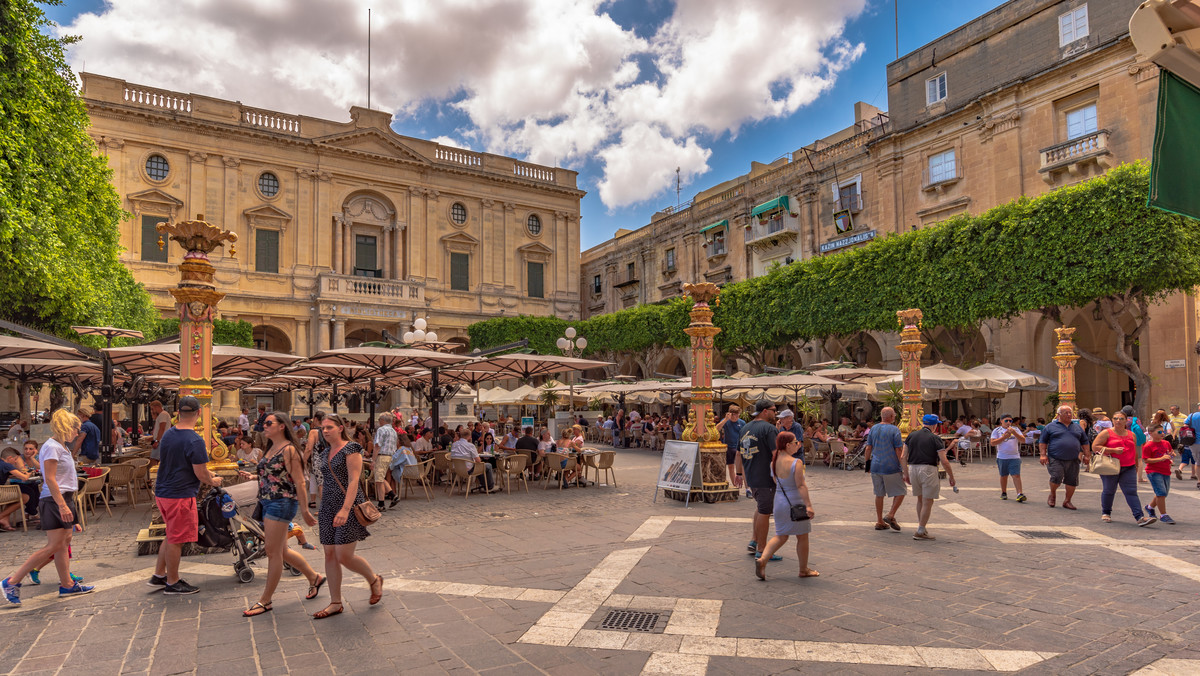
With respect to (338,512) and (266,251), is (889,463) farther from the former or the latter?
(266,251)

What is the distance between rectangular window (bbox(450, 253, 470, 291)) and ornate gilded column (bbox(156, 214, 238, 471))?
104 feet

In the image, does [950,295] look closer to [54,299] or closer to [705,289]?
[705,289]

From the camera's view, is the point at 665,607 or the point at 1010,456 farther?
the point at 1010,456

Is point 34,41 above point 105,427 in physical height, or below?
above

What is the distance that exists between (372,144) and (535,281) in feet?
40.3

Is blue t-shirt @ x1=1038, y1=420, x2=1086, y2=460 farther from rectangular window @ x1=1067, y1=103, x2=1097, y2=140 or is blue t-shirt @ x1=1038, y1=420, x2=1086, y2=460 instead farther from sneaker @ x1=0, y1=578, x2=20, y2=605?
rectangular window @ x1=1067, y1=103, x2=1097, y2=140

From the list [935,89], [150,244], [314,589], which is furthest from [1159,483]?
[150,244]

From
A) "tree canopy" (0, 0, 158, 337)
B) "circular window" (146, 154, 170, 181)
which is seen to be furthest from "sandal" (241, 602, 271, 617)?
"circular window" (146, 154, 170, 181)

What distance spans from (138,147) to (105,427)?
2540 cm

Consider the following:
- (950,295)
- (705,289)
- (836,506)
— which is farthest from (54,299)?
(950,295)

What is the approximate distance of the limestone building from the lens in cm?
3184

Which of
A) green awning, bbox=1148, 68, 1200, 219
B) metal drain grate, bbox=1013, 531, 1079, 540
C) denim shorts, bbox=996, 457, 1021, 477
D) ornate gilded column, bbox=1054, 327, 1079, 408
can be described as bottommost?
metal drain grate, bbox=1013, 531, 1079, 540

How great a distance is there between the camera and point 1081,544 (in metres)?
7.46

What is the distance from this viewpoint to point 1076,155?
2117cm
